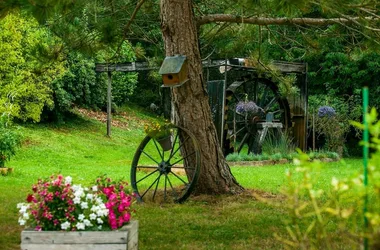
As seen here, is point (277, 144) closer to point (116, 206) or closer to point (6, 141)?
point (6, 141)

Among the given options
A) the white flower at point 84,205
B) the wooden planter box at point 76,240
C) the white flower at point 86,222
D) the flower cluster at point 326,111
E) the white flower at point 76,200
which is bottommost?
the wooden planter box at point 76,240

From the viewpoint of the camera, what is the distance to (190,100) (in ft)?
28.0

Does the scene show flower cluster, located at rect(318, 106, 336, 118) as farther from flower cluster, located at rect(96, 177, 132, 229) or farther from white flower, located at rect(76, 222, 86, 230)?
white flower, located at rect(76, 222, 86, 230)

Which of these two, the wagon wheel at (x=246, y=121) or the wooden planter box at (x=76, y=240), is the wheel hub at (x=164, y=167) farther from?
the wagon wheel at (x=246, y=121)

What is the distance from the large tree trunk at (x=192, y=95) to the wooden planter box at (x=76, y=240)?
4.10 metres

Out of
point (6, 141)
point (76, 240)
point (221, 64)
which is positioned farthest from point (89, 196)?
point (221, 64)

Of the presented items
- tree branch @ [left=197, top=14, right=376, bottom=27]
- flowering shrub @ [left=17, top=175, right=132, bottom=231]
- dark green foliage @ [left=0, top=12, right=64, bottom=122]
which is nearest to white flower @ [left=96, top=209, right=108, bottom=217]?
flowering shrub @ [left=17, top=175, right=132, bottom=231]

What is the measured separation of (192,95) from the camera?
336 inches

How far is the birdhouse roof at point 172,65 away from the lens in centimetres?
820

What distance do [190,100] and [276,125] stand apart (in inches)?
340

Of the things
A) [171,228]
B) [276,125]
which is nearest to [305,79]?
[276,125]

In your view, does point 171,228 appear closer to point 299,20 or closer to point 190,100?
point 190,100

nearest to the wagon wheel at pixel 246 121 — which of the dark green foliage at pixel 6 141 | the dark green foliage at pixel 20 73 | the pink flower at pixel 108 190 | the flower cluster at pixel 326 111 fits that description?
the flower cluster at pixel 326 111

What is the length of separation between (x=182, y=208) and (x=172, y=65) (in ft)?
5.56
